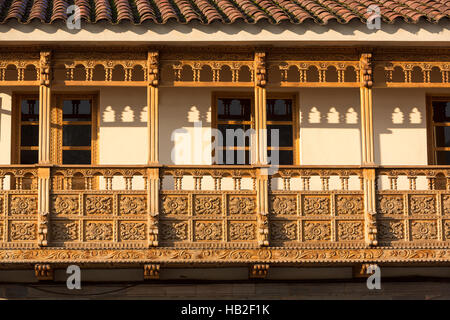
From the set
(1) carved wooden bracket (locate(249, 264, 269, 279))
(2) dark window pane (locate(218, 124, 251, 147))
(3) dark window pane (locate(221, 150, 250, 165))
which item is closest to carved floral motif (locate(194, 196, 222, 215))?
(1) carved wooden bracket (locate(249, 264, 269, 279))

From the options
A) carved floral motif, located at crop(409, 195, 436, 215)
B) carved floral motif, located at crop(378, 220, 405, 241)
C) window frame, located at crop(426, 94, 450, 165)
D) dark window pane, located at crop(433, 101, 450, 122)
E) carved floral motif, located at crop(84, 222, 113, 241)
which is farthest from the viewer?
dark window pane, located at crop(433, 101, 450, 122)

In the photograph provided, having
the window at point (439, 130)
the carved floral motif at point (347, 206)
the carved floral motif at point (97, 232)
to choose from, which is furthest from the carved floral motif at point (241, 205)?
the window at point (439, 130)

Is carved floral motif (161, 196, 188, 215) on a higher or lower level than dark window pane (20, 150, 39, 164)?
lower

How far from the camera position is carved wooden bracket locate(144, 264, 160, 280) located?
13.4 meters

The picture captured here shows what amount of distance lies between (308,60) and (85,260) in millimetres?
4280

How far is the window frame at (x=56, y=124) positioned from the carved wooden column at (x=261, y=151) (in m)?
2.62

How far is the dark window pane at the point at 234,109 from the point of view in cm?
1523

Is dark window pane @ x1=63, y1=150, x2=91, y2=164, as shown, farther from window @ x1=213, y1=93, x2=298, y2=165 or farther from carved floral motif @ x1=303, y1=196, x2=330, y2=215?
carved floral motif @ x1=303, y1=196, x2=330, y2=215

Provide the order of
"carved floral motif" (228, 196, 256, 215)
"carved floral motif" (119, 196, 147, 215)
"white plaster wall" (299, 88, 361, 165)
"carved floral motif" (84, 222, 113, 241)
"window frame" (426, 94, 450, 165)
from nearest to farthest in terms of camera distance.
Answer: "carved floral motif" (84, 222, 113, 241), "carved floral motif" (119, 196, 147, 215), "carved floral motif" (228, 196, 256, 215), "white plaster wall" (299, 88, 361, 165), "window frame" (426, 94, 450, 165)

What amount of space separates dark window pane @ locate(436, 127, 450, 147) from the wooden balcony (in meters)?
1.76

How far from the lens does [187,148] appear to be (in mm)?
14977

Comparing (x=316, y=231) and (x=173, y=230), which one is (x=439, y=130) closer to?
(x=316, y=231)

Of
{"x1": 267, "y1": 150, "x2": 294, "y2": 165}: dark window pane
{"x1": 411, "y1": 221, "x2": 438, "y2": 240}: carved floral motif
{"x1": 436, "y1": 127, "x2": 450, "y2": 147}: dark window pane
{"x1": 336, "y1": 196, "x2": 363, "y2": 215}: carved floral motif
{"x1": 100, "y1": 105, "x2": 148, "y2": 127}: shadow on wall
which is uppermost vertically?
{"x1": 100, "y1": 105, "x2": 148, "y2": 127}: shadow on wall

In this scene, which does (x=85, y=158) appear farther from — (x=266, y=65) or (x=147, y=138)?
(x=266, y=65)
